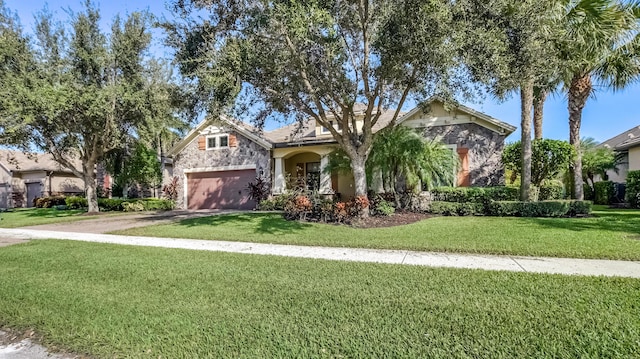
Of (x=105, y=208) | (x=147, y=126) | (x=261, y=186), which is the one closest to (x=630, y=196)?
(x=261, y=186)

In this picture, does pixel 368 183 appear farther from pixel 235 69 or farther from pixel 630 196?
pixel 630 196

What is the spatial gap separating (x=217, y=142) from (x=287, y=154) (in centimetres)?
449

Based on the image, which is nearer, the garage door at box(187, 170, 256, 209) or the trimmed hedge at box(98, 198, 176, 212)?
the garage door at box(187, 170, 256, 209)

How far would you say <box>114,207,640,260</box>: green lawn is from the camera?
22.6 feet

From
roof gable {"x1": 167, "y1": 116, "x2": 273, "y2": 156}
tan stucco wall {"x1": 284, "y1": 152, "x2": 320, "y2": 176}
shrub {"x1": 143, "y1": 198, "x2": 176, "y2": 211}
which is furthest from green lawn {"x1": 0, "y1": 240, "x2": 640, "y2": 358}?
shrub {"x1": 143, "y1": 198, "x2": 176, "y2": 211}

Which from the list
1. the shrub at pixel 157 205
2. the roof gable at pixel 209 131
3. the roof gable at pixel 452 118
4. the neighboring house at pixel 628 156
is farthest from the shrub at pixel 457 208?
the shrub at pixel 157 205

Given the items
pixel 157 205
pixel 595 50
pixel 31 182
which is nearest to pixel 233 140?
pixel 157 205

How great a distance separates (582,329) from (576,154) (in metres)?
13.1

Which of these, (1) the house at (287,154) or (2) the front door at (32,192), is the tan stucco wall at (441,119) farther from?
(2) the front door at (32,192)

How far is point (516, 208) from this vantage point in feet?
39.7

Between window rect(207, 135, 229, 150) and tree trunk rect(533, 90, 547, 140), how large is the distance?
1566 centimetres

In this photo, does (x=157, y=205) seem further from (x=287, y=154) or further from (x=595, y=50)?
(x=595, y=50)

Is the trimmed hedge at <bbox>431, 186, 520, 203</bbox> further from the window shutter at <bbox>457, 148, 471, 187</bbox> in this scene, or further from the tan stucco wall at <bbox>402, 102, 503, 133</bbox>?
the tan stucco wall at <bbox>402, 102, 503, 133</bbox>

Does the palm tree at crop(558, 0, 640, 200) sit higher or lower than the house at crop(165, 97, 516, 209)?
higher
